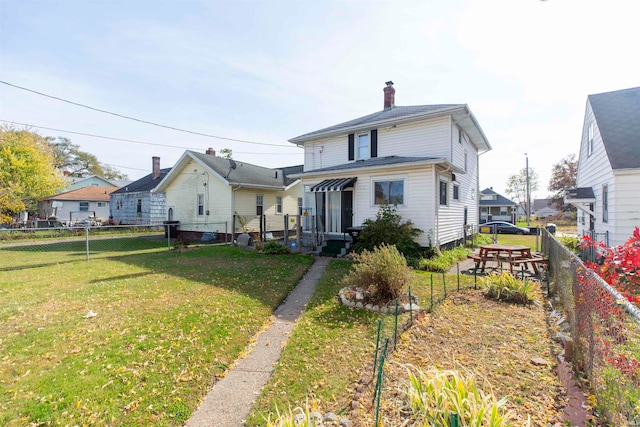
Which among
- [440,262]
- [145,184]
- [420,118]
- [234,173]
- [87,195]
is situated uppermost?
[420,118]

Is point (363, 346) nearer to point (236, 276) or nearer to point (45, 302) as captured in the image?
point (236, 276)

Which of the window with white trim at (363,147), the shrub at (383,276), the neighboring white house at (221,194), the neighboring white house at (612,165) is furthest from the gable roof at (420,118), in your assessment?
the shrub at (383,276)

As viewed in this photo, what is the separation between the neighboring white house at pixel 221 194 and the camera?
60.5ft

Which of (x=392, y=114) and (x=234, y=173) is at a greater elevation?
(x=392, y=114)

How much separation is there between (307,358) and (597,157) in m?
14.8

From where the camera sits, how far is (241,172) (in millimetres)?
20203

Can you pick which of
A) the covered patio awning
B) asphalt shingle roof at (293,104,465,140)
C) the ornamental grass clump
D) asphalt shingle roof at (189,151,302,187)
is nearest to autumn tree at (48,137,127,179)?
asphalt shingle roof at (189,151,302,187)

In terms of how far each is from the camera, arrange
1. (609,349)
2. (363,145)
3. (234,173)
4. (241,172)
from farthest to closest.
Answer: (241,172) < (234,173) < (363,145) < (609,349)

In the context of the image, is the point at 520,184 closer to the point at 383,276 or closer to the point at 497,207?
the point at 497,207

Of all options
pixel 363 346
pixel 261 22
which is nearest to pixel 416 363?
pixel 363 346

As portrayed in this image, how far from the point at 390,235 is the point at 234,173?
1251 cm

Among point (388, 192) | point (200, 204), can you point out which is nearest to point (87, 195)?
point (200, 204)

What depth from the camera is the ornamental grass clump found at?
7.16ft

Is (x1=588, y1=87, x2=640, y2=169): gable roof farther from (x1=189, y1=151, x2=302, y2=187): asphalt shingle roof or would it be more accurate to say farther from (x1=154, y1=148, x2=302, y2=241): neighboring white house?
(x1=154, y1=148, x2=302, y2=241): neighboring white house
